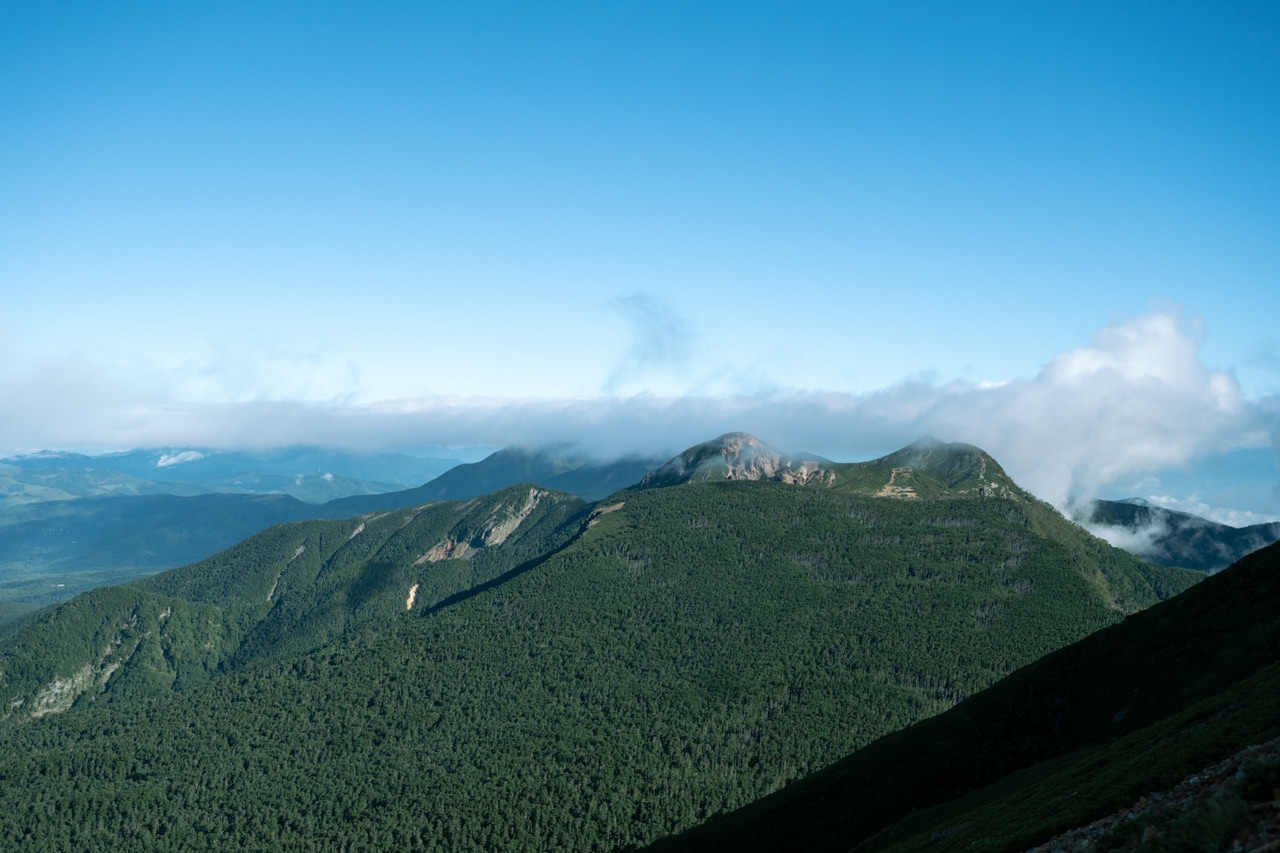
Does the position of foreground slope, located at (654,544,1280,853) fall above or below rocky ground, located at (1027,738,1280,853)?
below

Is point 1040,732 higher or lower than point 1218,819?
lower

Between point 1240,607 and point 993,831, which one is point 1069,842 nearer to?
point 993,831

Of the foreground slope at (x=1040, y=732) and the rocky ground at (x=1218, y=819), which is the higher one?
the rocky ground at (x=1218, y=819)

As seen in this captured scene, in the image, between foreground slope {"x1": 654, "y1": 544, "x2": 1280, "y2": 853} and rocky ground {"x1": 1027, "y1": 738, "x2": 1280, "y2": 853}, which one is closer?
rocky ground {"x1": 1027, "y1": 738, "x2": 1280, "y2": 853}

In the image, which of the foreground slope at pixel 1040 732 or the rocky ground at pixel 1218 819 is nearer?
the rocky ground at pixel 1218 819
